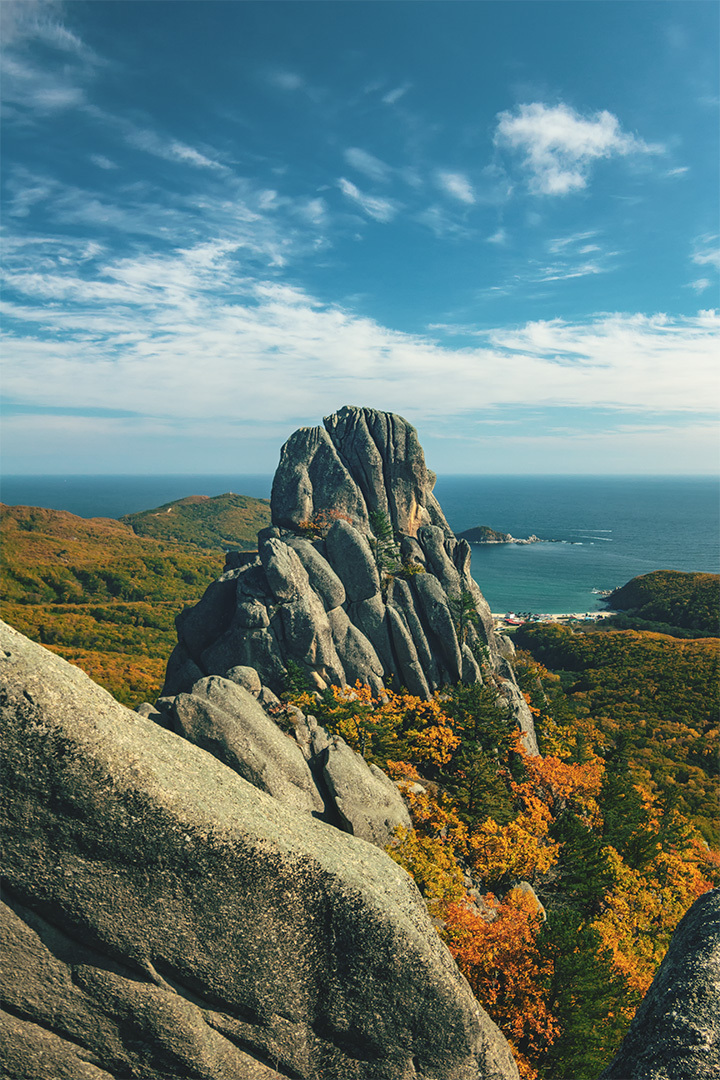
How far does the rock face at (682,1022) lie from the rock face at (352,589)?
32701 mm

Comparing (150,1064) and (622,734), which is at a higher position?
(150,1064)

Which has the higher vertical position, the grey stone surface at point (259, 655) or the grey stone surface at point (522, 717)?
the grey stone surface at point (259, 655)

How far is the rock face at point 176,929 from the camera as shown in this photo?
8.89m

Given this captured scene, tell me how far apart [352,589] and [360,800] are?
27114 millimetres

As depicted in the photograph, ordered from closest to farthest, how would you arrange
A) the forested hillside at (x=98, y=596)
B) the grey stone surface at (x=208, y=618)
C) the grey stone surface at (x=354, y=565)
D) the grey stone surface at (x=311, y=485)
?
1. the grey stone surface at (x=208, y=618)
2. the grey stone surface at (x=354, y=565)
3. the grey stone surface at (x=311, y=485)
4. the forested hillside at (x=98, y=596)

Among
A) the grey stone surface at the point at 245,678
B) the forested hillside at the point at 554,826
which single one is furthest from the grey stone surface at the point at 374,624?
the grey stone surface at the point at 245,678

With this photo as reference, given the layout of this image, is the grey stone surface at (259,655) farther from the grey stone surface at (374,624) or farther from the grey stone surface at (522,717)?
the grey stone surface at (522,717)

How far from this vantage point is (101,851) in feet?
29.6

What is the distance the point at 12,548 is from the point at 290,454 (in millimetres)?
124736

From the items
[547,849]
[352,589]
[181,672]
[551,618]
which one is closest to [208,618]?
[181,672]

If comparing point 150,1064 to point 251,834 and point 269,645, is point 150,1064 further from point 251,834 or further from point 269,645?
point 269,645

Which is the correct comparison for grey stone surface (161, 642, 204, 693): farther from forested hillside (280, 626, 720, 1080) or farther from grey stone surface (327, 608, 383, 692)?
grey stone surface (327, 608, 383, 692)

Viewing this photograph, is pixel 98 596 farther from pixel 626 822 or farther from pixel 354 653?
pixel 626 822

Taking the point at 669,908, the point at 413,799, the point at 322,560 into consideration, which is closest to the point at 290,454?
the point at 322,560
